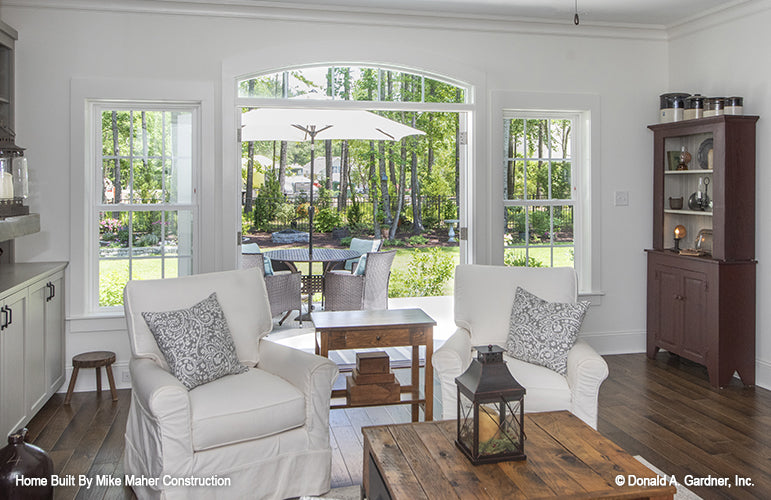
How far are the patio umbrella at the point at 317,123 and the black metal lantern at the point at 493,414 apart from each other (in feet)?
15.3

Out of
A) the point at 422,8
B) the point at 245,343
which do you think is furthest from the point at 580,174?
the point at 245,343

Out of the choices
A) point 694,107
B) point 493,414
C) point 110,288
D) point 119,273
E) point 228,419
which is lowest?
point 228,419

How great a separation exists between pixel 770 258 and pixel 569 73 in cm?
209

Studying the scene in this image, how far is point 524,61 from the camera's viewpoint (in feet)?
17.2

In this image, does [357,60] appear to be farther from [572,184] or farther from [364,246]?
[364,246]

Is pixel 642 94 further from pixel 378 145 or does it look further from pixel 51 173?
pixel 378 145

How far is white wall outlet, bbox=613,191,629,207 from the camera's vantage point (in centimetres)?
547

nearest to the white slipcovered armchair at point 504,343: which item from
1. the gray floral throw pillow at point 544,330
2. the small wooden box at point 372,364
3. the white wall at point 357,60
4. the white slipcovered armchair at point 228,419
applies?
the gray floral throw pillow at point 544,330

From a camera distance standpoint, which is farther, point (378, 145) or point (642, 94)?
point (378, 145)

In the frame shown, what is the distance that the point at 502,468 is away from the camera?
2.19m

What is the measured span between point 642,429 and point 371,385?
5.28 feet

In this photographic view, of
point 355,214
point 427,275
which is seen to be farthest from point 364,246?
point 355,214

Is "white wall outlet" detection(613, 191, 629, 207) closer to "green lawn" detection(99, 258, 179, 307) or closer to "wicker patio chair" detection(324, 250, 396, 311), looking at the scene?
"wicker patio chair" detection(324, 250, 396, 311)

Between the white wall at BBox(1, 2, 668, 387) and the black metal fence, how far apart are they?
5.35 meters
